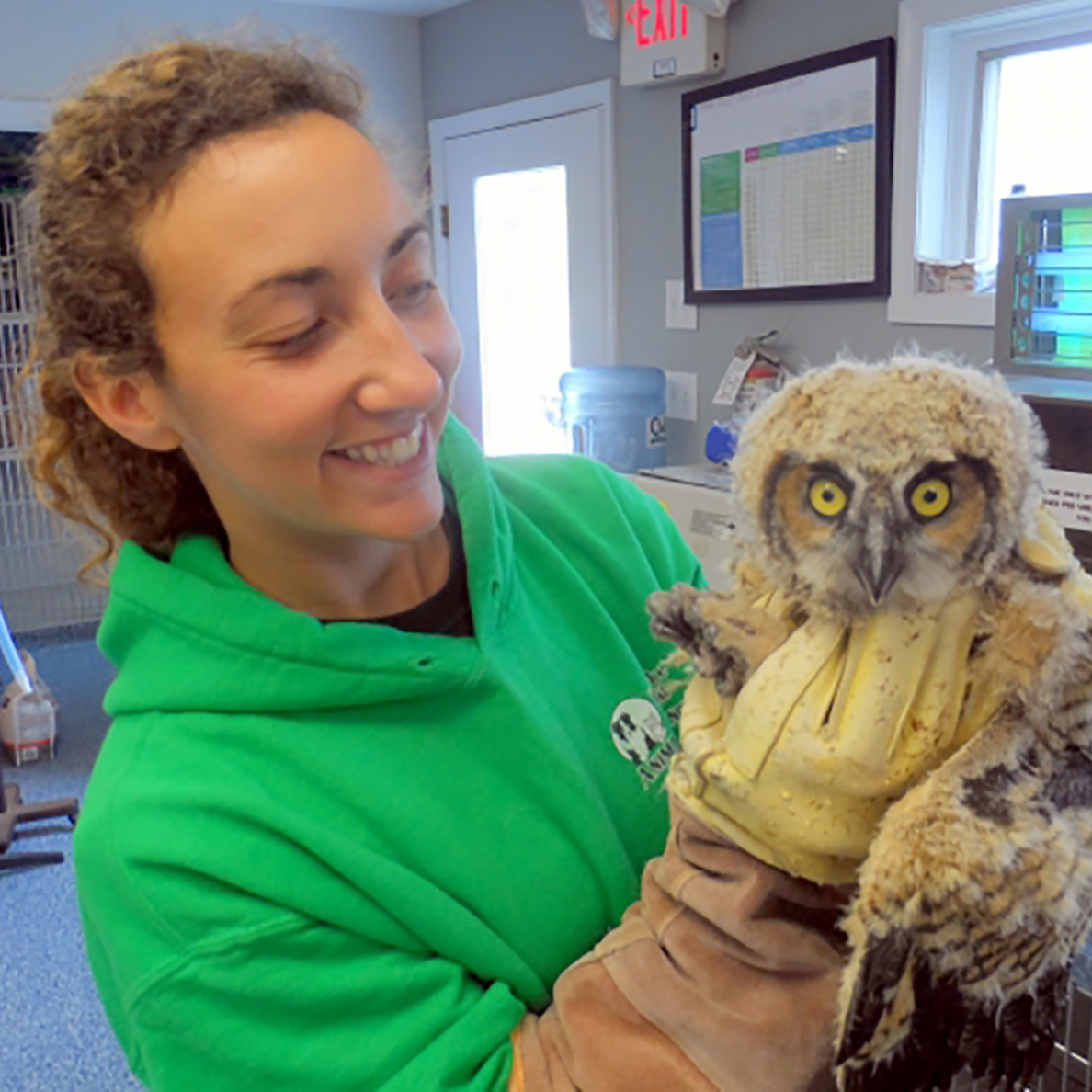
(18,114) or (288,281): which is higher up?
(18,114)

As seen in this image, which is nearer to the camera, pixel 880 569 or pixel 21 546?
pixel 880 569

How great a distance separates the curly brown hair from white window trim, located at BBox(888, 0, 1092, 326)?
1.54 m

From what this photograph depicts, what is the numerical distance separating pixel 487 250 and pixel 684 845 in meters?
3.12

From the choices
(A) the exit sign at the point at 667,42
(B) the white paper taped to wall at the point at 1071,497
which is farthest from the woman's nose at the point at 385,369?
(A) the exit sign at the point at 667,42

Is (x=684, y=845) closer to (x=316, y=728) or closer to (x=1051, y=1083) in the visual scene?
(x=316, y=728)

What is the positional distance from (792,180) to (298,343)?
1.90 m

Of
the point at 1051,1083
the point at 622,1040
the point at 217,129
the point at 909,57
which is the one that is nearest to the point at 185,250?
the point at 217,129

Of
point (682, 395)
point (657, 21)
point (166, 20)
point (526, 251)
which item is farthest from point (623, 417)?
point (166, 20)

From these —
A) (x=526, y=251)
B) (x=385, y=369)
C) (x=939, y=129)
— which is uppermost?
(x=939, y=129)

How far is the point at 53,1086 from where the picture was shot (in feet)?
5.78

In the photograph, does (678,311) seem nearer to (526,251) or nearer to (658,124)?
(658,124)

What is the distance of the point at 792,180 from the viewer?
2326 millimetres

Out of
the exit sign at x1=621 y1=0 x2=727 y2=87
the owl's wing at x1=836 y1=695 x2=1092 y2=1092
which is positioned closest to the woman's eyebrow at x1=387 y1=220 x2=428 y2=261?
the owl's wing at x1=836 y1=695 x2=1092 y2=1092

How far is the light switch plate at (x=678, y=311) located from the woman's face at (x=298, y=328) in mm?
2067
